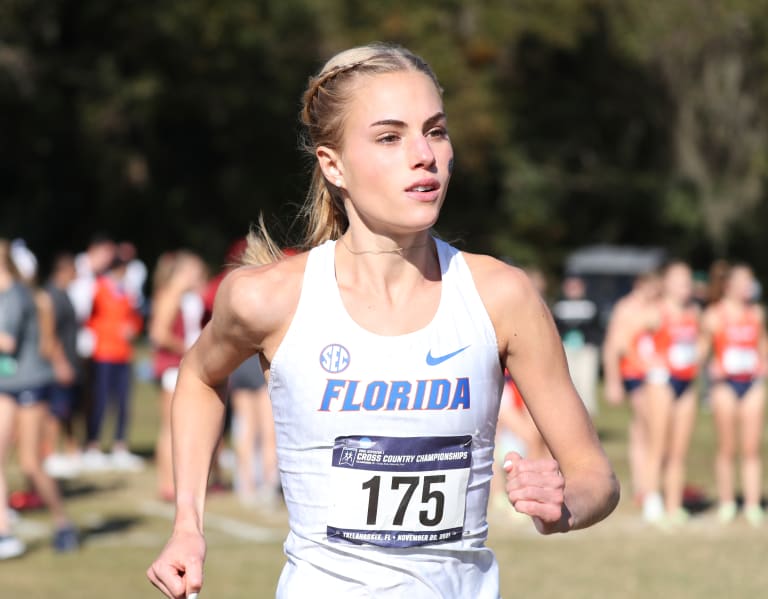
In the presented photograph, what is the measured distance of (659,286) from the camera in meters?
12.9

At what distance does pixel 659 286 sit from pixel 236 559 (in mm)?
4851

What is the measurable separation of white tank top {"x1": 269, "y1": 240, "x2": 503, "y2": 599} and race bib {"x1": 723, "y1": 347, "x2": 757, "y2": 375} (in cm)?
903

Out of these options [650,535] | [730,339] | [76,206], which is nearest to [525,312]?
[650,535]

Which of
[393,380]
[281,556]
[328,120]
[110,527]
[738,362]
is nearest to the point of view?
[393,380]

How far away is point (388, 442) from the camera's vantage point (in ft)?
11.1

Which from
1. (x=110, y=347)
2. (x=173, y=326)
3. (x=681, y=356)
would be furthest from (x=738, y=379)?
(x=110, y=347)

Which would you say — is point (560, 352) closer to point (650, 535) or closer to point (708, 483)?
point (650, 535)

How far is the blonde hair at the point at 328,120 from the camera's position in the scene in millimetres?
3510

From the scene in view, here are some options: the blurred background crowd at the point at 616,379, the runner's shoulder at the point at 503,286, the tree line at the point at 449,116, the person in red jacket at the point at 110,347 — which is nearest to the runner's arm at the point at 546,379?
the runner's shoulder at the point at 503,286

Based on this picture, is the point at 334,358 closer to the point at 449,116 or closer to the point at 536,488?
the point at 536,488

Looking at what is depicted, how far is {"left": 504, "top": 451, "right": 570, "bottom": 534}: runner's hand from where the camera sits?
291 centimetres

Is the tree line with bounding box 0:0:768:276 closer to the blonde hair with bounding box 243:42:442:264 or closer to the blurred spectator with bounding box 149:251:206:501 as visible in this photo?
the blurred spectator with bounding box 149:251:206:501

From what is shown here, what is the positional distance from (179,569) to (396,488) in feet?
1.78

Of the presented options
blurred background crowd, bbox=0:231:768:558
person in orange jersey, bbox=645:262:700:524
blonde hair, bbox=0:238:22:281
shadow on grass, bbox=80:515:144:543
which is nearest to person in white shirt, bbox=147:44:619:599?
blurred background crowd, bbox=0:231:768:558
